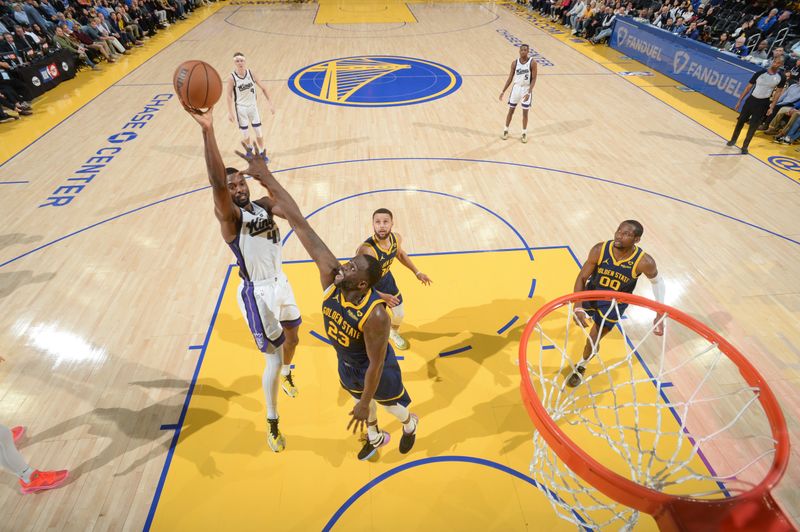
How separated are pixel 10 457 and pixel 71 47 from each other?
532 inches

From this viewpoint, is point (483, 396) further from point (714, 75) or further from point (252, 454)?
point (714, 75)

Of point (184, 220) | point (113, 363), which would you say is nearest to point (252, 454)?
point (113, 363)

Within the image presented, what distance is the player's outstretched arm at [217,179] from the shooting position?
104 inches

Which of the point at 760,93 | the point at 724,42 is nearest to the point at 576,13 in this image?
the point at 724,42

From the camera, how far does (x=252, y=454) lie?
12.3 feet

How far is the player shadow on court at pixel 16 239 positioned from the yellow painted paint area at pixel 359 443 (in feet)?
11.0

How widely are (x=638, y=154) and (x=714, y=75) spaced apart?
4737 millimetres

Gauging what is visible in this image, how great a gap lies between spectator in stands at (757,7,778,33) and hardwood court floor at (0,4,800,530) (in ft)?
13.0

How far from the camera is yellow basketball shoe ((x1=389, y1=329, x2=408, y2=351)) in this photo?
4.62 m

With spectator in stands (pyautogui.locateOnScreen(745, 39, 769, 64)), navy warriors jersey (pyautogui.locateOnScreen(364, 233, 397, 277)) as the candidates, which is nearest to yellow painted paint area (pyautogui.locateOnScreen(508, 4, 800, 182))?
spectator in stands (pyautogui.locateOnScreen(745, 39, 769, 64))

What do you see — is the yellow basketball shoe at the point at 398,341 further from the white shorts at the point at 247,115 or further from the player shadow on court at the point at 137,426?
the white shorts at the point at 247,115

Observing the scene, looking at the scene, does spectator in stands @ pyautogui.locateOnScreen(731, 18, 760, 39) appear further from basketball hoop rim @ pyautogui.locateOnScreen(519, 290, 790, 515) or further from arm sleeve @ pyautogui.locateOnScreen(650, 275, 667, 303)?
basketball hoop rim @ pyautogui.locateOnScreen(519, 290, 790, 515)

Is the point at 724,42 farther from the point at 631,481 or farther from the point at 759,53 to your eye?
the point at 631,481

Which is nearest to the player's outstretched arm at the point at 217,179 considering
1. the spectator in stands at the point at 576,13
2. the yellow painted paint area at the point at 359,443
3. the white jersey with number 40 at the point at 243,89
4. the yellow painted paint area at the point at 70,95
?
the yellow painted paint area at the point at 359,443
